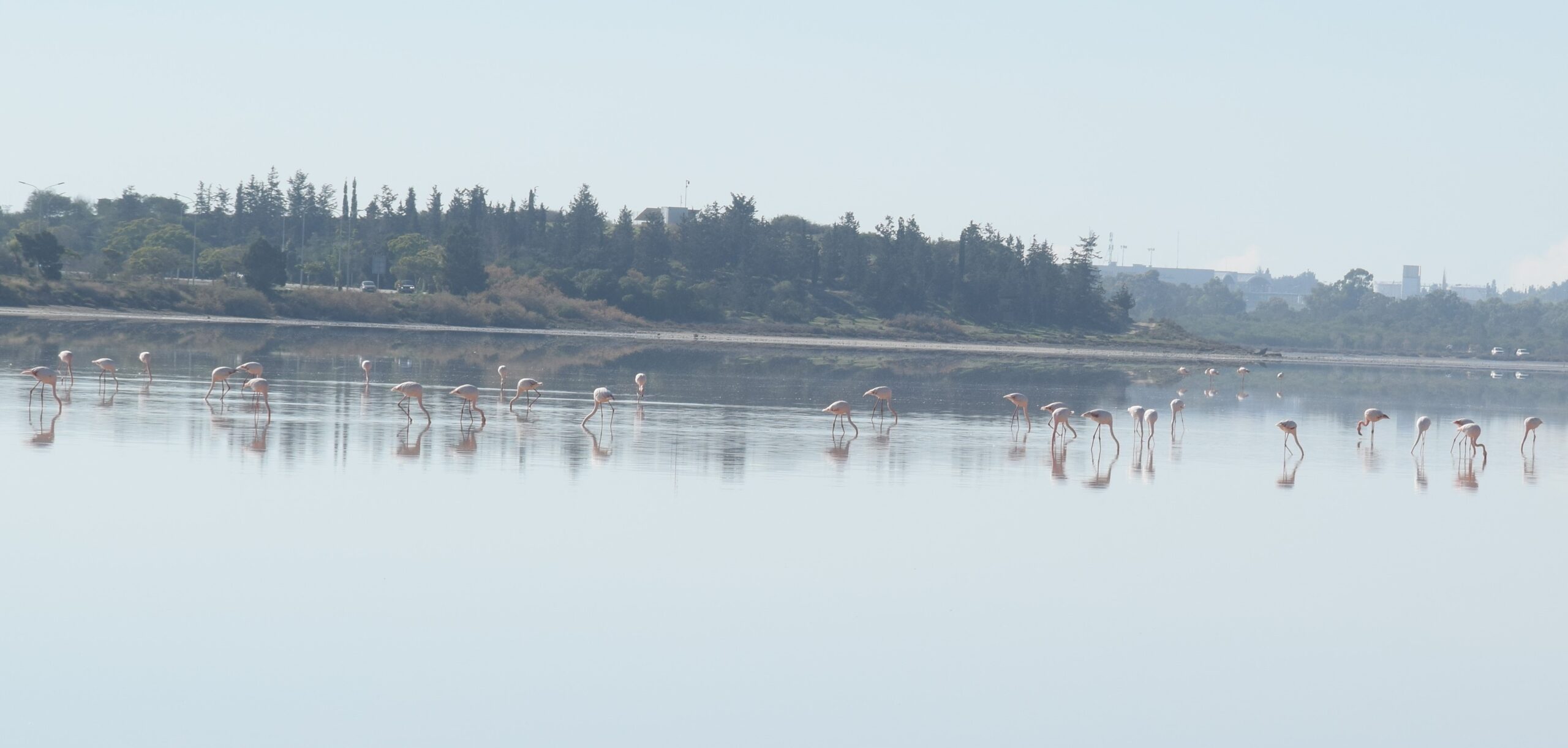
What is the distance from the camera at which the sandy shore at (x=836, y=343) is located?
73.4m

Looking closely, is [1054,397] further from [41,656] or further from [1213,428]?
[41,656]

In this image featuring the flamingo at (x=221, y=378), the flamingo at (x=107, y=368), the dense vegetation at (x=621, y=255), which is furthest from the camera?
the dense vegetation at (x=621, y=255)

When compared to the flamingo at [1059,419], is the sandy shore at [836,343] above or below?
above

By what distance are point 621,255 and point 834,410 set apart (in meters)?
92.1

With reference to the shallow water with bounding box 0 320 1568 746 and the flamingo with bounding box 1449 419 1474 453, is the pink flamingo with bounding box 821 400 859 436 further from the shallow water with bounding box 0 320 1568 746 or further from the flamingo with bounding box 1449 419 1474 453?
the flamingo with bounding box 1449 419 1474 453

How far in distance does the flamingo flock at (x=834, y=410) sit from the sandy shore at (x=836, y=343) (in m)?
40.4

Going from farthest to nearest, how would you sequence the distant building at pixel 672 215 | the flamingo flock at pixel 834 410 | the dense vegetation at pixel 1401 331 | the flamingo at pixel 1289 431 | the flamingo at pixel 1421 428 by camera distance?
the dense vegetation at pixel 1401 331 < the distant building at pixel 672 215 < the flamingo at pixel 1421 428 < the flamingo at pixel 1289 431 < the flamingo flock at pixel 834 410

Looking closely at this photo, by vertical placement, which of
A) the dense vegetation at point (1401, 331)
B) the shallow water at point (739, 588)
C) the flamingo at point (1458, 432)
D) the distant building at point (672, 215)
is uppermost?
the distant building at point (672, 215)

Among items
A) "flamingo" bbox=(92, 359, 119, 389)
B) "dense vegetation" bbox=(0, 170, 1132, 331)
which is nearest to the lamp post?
"dense vegetation" bbox=(0, 170, 1132, 331)

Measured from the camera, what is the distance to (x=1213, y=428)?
3328 cm

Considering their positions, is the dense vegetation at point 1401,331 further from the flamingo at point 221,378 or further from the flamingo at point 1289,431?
the flamingo at point 221,378

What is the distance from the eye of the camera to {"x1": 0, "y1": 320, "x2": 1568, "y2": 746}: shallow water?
9.82 meters

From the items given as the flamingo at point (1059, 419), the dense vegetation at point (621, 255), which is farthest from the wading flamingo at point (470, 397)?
the dense vegetation at point (621, 255)

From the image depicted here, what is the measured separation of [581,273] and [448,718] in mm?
97440
